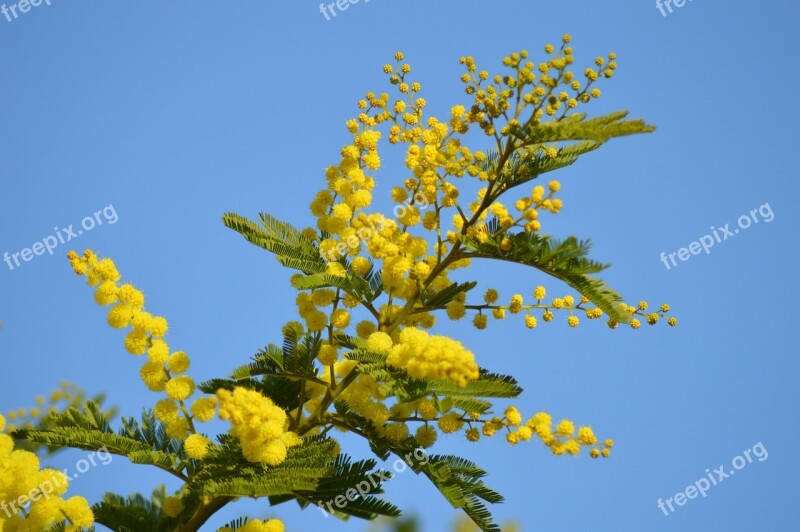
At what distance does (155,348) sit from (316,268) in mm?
975

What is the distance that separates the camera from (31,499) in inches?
200

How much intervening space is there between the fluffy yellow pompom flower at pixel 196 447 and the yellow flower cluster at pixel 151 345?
0.55 ft

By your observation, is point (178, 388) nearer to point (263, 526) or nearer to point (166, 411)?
point (166, 411)

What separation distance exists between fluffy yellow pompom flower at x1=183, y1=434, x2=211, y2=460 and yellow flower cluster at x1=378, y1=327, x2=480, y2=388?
1030mm

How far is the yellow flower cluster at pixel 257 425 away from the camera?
442cm

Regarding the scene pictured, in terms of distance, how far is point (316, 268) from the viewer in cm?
512

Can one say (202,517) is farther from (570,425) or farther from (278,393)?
(570,425)

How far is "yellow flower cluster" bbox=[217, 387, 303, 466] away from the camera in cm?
442

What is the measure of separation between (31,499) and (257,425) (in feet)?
5.00

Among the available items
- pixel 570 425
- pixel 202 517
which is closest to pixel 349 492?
pixel 202 517

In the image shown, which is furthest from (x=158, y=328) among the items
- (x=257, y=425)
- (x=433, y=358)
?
(x=433, y=358)

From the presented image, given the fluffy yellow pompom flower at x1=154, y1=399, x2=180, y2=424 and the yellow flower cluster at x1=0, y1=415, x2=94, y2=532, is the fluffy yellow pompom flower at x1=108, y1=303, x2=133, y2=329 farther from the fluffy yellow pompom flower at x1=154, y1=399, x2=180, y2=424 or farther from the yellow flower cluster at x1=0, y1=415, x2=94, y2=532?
the yellow flower cluster at x1=0, y1=415, x2=94, y2=532

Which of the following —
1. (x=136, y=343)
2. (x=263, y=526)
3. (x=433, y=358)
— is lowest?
(x=263, y=526)
